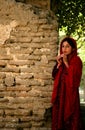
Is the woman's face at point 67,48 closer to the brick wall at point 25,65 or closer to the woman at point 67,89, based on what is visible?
the woman at point 67,89

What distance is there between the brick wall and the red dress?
0.28 meters

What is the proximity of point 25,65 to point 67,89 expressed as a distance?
77 centimetres

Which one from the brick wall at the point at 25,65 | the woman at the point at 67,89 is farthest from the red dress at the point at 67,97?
the brick wall at the point at 25,65

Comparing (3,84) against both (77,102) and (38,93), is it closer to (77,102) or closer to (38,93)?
(38,93)

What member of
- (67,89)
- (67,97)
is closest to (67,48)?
(67,89)

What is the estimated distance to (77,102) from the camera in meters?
4.40

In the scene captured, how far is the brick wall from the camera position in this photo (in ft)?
15.3

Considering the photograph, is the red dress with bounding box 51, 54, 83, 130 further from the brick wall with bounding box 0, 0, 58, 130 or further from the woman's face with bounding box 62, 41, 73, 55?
the brick wall with bounding box 0, 0, 58, 130

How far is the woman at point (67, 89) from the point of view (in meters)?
4.34

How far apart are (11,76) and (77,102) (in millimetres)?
1046

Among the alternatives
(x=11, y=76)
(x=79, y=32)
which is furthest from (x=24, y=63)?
(x=79, y=32)

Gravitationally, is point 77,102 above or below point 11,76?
below

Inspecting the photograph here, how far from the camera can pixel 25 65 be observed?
475 centimetres

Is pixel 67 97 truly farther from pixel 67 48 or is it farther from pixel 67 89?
pixel 67 48
